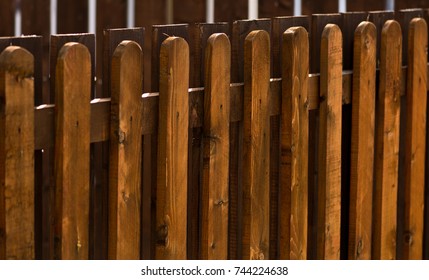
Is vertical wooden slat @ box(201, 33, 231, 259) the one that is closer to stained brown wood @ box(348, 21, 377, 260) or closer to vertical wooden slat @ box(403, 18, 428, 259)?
stained brown wood @ box(348, 21, 377, 260)

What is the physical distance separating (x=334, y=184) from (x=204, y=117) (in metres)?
0.67

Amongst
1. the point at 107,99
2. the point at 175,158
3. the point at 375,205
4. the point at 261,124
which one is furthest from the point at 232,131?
the point at 375,205

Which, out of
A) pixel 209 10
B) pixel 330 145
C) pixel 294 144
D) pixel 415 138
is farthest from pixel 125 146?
pixel 209 10

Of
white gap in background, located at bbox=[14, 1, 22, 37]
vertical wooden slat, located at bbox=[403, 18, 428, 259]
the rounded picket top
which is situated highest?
white gap in background, located at bbox=[14, 1, 22, 37]

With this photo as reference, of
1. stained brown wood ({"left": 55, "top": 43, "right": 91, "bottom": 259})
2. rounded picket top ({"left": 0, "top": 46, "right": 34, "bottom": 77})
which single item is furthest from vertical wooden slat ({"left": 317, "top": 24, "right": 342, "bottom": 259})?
rounded picket top ({"left": 0, "top": 46, "right": 34, "bottom": 77})

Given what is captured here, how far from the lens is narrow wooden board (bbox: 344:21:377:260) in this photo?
3.24 meters

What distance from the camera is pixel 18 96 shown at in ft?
7.20

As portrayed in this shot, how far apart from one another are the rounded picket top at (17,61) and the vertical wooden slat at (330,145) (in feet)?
3.75

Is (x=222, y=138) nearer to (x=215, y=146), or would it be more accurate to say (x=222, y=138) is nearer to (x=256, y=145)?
(x=215, y=146)

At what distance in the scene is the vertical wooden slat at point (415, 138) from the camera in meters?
3.54

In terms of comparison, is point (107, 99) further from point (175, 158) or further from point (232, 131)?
point (232, 131)

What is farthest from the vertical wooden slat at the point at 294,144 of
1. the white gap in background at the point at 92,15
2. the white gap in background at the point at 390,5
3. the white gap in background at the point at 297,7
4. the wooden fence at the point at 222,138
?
the white gap in background at the point at 92,15

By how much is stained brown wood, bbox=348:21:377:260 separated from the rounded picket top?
1331 mm

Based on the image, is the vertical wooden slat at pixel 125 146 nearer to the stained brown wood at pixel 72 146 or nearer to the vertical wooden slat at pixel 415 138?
the stained brown wood at pixel 72 146
